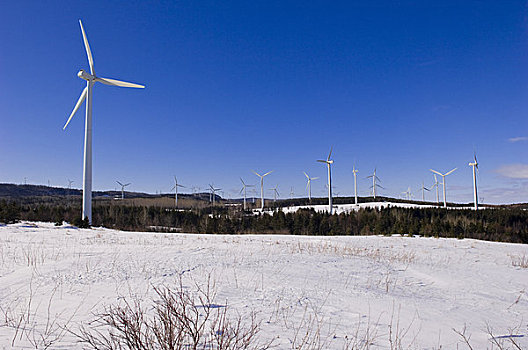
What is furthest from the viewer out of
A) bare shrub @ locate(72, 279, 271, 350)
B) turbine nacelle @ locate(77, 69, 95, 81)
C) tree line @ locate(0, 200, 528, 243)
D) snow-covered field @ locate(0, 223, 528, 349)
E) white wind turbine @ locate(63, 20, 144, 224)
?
tree line @ locate(0, 200, 528, 243)

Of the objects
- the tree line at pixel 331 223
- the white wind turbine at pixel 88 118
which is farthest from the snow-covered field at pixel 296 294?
the tree line at pixel 331 223

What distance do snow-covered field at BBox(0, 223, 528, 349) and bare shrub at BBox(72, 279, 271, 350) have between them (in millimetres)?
322

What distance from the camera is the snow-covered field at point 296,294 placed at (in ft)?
17.2

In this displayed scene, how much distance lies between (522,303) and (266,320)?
6.39m

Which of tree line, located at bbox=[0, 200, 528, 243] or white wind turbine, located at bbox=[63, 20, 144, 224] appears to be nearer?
white wind turbine, located at bbox=[63, 20, 144, 224]

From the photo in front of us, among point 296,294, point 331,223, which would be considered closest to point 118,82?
point 331,223

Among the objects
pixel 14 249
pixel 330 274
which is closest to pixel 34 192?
pixel 14 249

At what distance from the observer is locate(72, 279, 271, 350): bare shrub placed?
380 cm

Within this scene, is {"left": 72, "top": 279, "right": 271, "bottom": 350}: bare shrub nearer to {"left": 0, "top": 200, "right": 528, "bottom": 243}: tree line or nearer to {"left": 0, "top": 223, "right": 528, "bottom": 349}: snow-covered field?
{"left": 0, "top": 223, "right": 528, "bottom": 349}: snow-covered field

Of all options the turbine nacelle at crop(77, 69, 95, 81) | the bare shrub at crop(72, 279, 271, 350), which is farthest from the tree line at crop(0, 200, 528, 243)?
the bare shrub at crop(72, 279, 271, 350)

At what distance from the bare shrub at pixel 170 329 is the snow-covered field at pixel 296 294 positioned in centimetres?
32

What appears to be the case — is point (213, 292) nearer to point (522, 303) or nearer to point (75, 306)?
point (75, 306)

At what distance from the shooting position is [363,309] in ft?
21.3

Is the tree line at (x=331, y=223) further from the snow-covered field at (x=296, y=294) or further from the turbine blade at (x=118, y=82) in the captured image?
the snow-covered field at (x=296, y=294)
